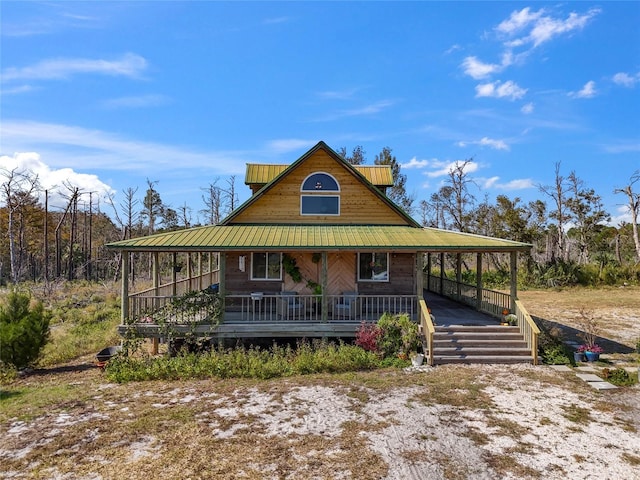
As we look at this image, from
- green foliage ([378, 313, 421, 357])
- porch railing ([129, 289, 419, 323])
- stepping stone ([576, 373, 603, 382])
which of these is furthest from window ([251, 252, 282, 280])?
stepping stone ([576, 373, 603, 382])

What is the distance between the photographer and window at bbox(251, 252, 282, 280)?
15695 millimetres

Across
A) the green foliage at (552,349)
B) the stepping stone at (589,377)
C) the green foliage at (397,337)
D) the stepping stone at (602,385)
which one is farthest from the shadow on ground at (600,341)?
the green foliage at (397,337)

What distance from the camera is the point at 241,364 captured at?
11109 mm

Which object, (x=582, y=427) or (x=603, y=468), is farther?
(x=582, y=427)

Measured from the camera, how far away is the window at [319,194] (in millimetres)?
16234

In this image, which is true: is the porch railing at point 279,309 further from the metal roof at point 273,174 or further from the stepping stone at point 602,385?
the metal roof at point 273,174

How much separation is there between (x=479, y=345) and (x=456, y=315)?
289cm

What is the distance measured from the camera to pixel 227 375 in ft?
35.6

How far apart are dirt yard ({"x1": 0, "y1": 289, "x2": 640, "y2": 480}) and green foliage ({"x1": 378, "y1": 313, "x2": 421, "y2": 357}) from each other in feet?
3.27

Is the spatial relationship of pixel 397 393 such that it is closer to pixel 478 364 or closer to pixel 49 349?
pixel 478 364

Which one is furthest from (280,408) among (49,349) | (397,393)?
(49,349)

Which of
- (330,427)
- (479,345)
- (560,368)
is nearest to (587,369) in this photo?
(560,368)

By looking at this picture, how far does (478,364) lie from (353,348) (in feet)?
12.2

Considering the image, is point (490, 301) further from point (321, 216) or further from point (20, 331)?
point (20, 331)
